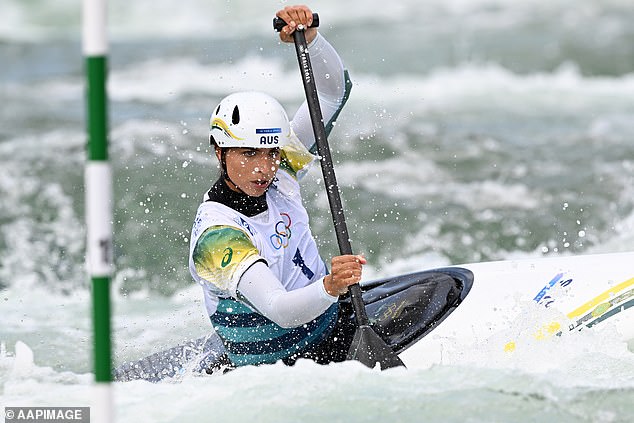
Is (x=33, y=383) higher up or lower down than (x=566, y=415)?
higher up

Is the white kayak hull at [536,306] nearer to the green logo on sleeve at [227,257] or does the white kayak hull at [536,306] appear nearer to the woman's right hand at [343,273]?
the woman's right hand at [343,273]

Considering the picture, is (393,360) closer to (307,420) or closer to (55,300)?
(307,420)

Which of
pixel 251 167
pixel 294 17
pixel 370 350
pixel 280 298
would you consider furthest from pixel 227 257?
pixel 294 17

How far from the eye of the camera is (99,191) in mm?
2611

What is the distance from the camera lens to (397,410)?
3625mm

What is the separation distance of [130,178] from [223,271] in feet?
19.6

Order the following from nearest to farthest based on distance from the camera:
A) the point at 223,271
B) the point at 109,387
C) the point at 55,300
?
the point at 109,387 → the point at 223,271 → the point at 55,300

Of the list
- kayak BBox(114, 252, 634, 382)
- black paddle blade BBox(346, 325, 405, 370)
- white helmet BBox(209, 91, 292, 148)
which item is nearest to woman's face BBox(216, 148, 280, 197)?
white helmet BBox(209, 91, 292, 148)

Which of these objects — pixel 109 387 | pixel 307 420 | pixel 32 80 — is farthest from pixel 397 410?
pixel 32 80

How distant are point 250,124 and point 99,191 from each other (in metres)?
1.38

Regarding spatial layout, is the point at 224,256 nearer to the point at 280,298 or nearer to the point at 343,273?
the point at 280,298

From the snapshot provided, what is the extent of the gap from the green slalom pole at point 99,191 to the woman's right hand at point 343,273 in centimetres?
114

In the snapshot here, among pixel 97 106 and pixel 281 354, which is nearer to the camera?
pixel 97 106

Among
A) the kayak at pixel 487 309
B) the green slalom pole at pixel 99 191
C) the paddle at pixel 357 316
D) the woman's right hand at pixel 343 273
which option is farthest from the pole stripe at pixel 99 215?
the kayak at pixel 487 309
